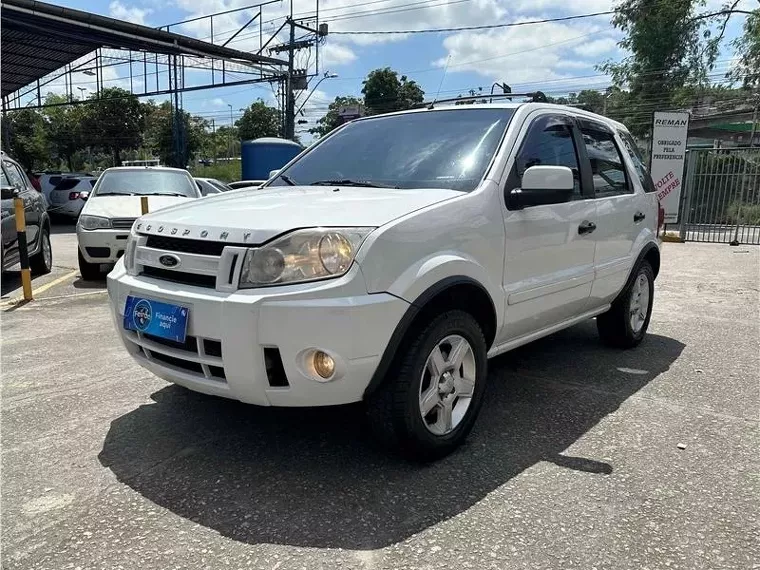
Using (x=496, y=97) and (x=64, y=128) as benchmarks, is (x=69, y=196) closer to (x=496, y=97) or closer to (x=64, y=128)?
(x=496, y=97)

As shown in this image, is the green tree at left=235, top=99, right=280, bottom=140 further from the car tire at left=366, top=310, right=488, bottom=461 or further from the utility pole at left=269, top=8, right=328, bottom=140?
the car tire at left=366, top=310, right=488, bottom=461

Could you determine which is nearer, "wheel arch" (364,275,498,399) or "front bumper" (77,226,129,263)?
"wheel arch" (364,275,498,399)

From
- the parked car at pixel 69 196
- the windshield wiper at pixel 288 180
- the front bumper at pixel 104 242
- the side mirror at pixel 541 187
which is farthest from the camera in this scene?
the parked car at pixel 69 196

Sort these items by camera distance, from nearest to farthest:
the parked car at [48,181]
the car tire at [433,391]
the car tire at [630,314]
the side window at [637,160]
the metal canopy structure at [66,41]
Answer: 1. the car tire at [433,391]
2. the car tire at [630,314]
3. the side window at [637,160]
4. the metal canopy structure at [66,41]
5. the parked car at [48,181]

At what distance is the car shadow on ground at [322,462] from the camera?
249 cm

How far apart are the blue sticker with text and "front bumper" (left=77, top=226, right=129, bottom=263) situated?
511cm

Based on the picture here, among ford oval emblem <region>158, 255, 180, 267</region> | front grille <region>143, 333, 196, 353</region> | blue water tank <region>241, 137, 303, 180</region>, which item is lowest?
front grille <region>143, 333, 196, 353</region>

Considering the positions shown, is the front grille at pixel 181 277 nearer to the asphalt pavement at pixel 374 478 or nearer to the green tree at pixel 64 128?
the asphalt pavement at pixel 374 478

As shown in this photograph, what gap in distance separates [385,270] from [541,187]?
3.62 feet

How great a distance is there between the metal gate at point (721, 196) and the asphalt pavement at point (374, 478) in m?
10.4

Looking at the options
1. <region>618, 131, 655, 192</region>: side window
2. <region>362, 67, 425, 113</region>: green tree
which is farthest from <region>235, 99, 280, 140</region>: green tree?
<region>618, 131, 655, 192</region>: side window

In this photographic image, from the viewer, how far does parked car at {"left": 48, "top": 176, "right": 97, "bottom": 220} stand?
670 inches

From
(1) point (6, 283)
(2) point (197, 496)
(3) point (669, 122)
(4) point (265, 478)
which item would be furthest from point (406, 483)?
(3) point (669, 122)

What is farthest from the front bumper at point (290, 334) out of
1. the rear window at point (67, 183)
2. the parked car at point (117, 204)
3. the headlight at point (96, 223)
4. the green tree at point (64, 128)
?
the green tree at point (64, 128)
